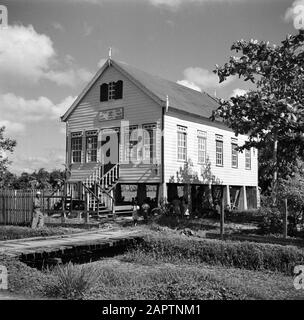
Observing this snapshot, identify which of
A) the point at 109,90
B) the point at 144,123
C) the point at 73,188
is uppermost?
the point at 109,90

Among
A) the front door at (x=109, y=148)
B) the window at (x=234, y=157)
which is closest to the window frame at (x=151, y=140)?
the front door at (x=109, y=148)

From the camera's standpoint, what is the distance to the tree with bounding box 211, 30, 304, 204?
13.6 m

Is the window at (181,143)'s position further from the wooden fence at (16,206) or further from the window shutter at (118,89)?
the wooden fence at (16,206)

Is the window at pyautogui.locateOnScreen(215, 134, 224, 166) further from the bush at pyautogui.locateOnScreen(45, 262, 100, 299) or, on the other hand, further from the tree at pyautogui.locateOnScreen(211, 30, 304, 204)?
the bush at pyautogui.locateOnScreen(45, 262, 100, 299)

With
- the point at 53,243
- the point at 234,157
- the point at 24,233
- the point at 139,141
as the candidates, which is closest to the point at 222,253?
the point at 53,243

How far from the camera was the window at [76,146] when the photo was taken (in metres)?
27.2

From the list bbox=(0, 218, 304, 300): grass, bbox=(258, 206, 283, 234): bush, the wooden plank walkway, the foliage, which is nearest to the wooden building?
the wooden plank walkway

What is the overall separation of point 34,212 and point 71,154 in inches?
361

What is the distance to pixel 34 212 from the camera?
18.7 m

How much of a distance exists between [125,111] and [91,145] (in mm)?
3081

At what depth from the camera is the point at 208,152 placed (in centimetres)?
2756

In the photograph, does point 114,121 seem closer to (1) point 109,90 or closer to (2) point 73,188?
(1) point 109,90

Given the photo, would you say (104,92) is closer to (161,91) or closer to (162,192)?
(161,91)
